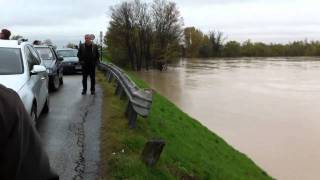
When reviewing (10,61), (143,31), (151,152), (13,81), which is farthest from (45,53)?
(143,31)

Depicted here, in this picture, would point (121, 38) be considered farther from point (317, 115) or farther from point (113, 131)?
point (113, 131)

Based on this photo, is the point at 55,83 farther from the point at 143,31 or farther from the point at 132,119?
the point at 143,31

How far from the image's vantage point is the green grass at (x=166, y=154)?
716 cm

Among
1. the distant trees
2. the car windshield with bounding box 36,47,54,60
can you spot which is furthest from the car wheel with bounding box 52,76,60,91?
the distant trees

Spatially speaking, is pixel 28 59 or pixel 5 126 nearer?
pixel 5 126

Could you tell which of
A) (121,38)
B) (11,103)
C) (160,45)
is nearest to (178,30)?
(160,45)

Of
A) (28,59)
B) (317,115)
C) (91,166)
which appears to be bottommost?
(317,115)

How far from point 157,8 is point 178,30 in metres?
4.08

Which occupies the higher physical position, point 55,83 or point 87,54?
point 87,54

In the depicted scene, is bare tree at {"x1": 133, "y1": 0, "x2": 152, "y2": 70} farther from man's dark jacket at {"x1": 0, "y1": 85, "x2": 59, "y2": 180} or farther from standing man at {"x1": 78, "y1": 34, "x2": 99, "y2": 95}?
man's dark jacket at {"x1": 0, "y1": 85, "x2": 59, "y2": 180}

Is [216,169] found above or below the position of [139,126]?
below

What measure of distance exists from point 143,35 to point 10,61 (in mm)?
60027

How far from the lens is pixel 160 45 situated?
71312mm

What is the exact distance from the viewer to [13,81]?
843cm
